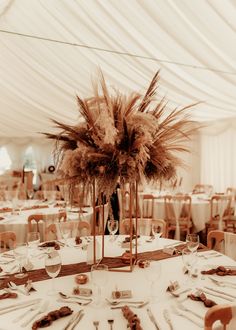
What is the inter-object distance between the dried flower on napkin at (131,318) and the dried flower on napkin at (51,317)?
28cm

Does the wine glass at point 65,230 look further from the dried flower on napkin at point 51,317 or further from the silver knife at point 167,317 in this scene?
the silver knife at point 167,317

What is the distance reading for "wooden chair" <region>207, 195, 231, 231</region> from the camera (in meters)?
5.88

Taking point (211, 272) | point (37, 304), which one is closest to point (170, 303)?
point (211, 272)

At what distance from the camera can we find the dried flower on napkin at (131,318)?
156cm

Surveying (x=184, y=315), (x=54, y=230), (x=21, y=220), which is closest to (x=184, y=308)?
(x=184, y=315)

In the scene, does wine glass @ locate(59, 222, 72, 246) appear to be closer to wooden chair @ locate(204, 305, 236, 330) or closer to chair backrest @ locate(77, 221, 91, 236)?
chair backrest @ locate(77, 221, 91, 236)

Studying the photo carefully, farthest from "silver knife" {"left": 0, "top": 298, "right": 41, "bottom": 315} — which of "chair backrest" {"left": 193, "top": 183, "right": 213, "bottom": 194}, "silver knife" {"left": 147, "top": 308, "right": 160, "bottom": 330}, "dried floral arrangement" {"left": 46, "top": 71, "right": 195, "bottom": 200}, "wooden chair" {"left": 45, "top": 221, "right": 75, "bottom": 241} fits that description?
"chair backrest" {"left": 193, "top": 183, "right": 213, "bottom": 194}

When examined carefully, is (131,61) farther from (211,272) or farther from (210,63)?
(211,272)

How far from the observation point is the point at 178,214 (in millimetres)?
5770

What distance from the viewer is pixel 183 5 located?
3449 millimetres

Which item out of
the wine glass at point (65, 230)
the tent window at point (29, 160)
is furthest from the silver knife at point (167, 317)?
the tent window at point (29, 160)

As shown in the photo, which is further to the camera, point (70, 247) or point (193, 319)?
point (70, 247)

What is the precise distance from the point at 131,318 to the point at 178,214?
4257 mm

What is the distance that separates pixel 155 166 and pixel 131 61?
3286mm
